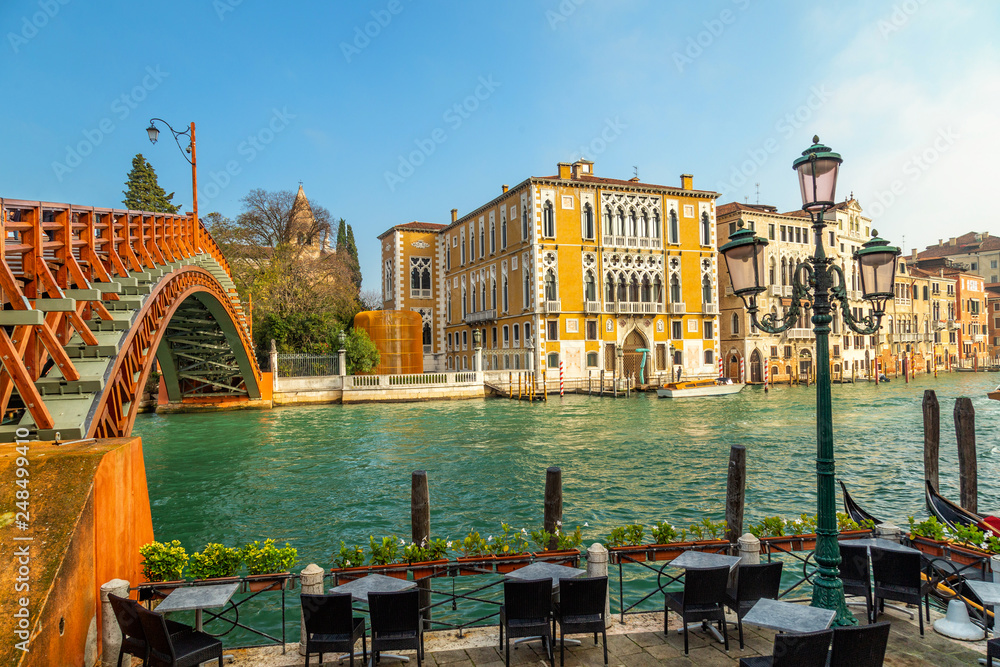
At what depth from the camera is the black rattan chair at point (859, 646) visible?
11.1 ft

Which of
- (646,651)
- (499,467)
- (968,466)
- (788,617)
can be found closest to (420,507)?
(646,651)

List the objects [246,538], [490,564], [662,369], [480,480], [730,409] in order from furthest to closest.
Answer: [662,369]
[730,409]
[480,480]
[246,538]
[490,564]

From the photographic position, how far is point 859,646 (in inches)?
135

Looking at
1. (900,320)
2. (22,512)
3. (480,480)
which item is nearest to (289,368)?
(480,480)

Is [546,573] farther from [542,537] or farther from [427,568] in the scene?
[542,537]

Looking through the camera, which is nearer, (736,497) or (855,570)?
(855,570)

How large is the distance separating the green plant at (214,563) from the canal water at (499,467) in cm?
284

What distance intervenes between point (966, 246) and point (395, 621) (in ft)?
272

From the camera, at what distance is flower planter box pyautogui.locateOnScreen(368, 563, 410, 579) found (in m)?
5.02

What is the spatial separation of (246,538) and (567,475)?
631 centimetres

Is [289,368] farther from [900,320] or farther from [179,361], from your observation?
Result: [900,320]

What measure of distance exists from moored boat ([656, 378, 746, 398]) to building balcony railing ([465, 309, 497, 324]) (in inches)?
421

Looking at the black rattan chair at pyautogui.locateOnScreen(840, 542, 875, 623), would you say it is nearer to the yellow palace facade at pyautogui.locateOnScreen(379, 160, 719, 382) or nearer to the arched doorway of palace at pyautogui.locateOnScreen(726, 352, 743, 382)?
the yellow palace facade at pyautogui.locateOnScreen(379, 160, 719, 382)

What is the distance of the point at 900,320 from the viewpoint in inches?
2067
